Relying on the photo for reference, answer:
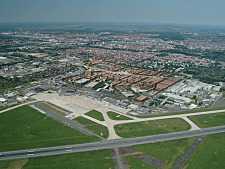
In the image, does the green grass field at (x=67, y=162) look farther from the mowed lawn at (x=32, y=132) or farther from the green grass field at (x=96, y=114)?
the green grass field at (x=96, y=114)

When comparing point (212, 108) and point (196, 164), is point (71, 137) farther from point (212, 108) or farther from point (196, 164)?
point (212, 108)

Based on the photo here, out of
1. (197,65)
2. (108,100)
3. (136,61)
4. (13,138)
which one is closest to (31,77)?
(108,100)

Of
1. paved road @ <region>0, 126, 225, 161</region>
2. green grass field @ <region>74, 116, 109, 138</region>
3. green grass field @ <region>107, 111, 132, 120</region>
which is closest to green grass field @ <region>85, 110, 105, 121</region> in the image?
green grass field @ <region>107, 111, 132, 120</region>

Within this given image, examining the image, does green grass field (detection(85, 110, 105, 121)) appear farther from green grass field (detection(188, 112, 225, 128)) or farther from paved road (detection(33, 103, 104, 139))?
green grass field (detection(188, 112, 225, 128))

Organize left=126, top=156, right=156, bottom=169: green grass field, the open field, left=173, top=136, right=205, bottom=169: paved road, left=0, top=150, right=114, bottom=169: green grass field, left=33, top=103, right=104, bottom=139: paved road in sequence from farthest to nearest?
left=33, top=103, right=104, bottom=139: paved road < the open field < left=173, top=136, right=205, bottom=169: paved road < left=126, top=156, right=156, bottom=169: green grass field < left=0, top=150, right=114, bottom=169: green grass field

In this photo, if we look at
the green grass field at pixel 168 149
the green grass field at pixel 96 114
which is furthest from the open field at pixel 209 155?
the green grass field at pixel 96 114
